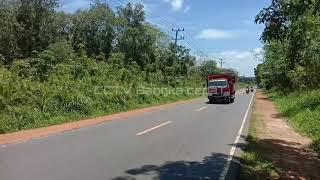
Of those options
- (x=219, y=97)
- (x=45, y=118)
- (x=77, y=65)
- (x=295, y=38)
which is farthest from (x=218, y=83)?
(x=45, y=118)

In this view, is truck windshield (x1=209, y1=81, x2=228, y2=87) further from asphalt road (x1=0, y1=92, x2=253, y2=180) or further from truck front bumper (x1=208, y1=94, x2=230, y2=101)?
asphalt road (x1=0, y1=92, x2=253, y2=180)

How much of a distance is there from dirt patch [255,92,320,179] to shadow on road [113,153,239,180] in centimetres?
149

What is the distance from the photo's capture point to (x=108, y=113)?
27.0 meters

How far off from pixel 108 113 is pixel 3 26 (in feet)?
87.5

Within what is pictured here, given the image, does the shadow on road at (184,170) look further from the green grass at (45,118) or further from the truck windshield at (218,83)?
the truck windshield at (218,83)

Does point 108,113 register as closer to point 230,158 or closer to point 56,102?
point 56,102

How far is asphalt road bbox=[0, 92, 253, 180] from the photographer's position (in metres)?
9.30

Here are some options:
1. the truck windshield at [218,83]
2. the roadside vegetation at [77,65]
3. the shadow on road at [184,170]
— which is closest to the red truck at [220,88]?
the truck windshield at [218,83]

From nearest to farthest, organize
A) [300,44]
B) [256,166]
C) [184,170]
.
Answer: [184,170] → [256,166] → [300,44]

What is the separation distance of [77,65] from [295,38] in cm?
1533

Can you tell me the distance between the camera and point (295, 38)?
1952cm

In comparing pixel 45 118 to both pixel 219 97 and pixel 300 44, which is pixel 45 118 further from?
pixel 219 97

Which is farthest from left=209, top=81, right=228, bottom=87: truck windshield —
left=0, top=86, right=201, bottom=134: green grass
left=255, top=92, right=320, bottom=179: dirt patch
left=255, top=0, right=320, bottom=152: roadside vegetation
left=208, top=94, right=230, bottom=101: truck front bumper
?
left=255, top=92, right=320, bottom=179: dirt patch

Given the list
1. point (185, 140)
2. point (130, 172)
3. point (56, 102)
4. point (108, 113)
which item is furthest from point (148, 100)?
point (130, 172)
